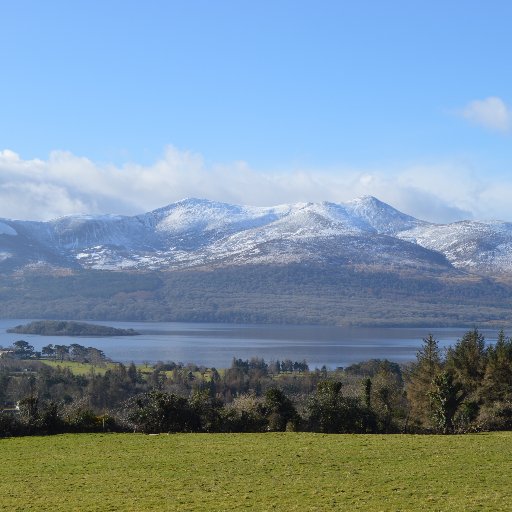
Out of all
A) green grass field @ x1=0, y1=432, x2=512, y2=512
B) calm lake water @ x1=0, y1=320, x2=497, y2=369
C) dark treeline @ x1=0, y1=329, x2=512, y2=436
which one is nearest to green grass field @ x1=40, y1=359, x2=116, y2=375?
calm lake water @ x1=0, y1=320, x2=497, y2=369

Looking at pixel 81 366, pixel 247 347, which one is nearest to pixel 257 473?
pixel 81 366

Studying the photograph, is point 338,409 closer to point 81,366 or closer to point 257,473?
point 257,473

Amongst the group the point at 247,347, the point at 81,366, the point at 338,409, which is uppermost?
the point at 338,409

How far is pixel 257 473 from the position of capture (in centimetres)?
2248

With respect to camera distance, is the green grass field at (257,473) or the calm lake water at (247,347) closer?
Result: the green grass field at (257,473)

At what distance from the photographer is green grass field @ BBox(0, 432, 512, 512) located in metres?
18.6

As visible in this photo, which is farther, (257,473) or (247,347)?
(247,347)

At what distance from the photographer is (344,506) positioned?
1808cm

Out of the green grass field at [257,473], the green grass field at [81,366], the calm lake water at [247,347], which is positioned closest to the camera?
the green grass field at [257,473]

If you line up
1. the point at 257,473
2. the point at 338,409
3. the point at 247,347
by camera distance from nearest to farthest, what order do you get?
1. the point at 257,473
2. the point at 338,409
3. the point at 247,347

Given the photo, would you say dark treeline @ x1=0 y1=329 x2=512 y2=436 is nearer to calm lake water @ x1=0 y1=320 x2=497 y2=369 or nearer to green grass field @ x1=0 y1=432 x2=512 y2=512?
green grass field @ x1=0 y1=432 x2=512 y2=512

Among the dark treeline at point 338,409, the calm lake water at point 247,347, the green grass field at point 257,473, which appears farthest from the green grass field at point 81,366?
the green grass field at point 257,473

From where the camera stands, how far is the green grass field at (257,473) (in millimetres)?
18641

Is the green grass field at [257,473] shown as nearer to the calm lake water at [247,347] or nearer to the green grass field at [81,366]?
the green grass field at [81,366]
